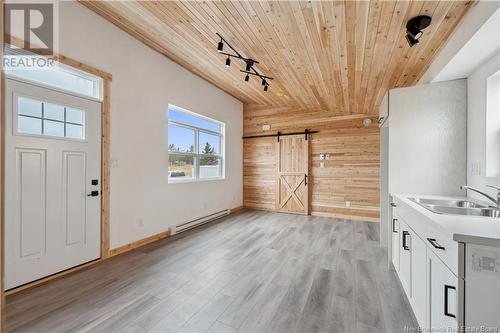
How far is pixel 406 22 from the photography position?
76.0 inches

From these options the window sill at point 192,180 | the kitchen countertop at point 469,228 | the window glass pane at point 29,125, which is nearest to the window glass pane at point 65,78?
the window glass pane at point 29,125

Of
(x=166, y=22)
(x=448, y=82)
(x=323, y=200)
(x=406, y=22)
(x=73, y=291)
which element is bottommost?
(x=73, y=291)

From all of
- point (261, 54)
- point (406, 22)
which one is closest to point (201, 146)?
point (261, 54)

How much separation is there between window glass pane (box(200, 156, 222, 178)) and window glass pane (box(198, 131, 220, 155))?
149 mm

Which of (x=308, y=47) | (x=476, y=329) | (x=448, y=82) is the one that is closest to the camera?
(x=476, y=329)

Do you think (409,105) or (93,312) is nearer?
(93,312)

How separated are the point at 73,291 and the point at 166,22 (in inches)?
124

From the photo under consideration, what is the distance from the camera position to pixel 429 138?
2.49 metres

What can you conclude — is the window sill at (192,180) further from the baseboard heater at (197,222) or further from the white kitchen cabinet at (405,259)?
the white kitchen cabinet at (405,259)

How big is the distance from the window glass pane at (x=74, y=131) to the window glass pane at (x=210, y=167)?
2.62 m

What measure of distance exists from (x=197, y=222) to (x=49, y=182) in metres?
2.64

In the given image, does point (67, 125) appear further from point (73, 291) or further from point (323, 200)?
point (323, 200)

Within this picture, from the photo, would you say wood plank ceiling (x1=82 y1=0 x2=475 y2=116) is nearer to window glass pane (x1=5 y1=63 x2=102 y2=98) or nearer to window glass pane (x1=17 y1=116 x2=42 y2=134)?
window glass pane (x1=5 y1=63 x2=102 y2=98)

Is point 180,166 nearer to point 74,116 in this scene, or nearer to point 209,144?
point 209,144
